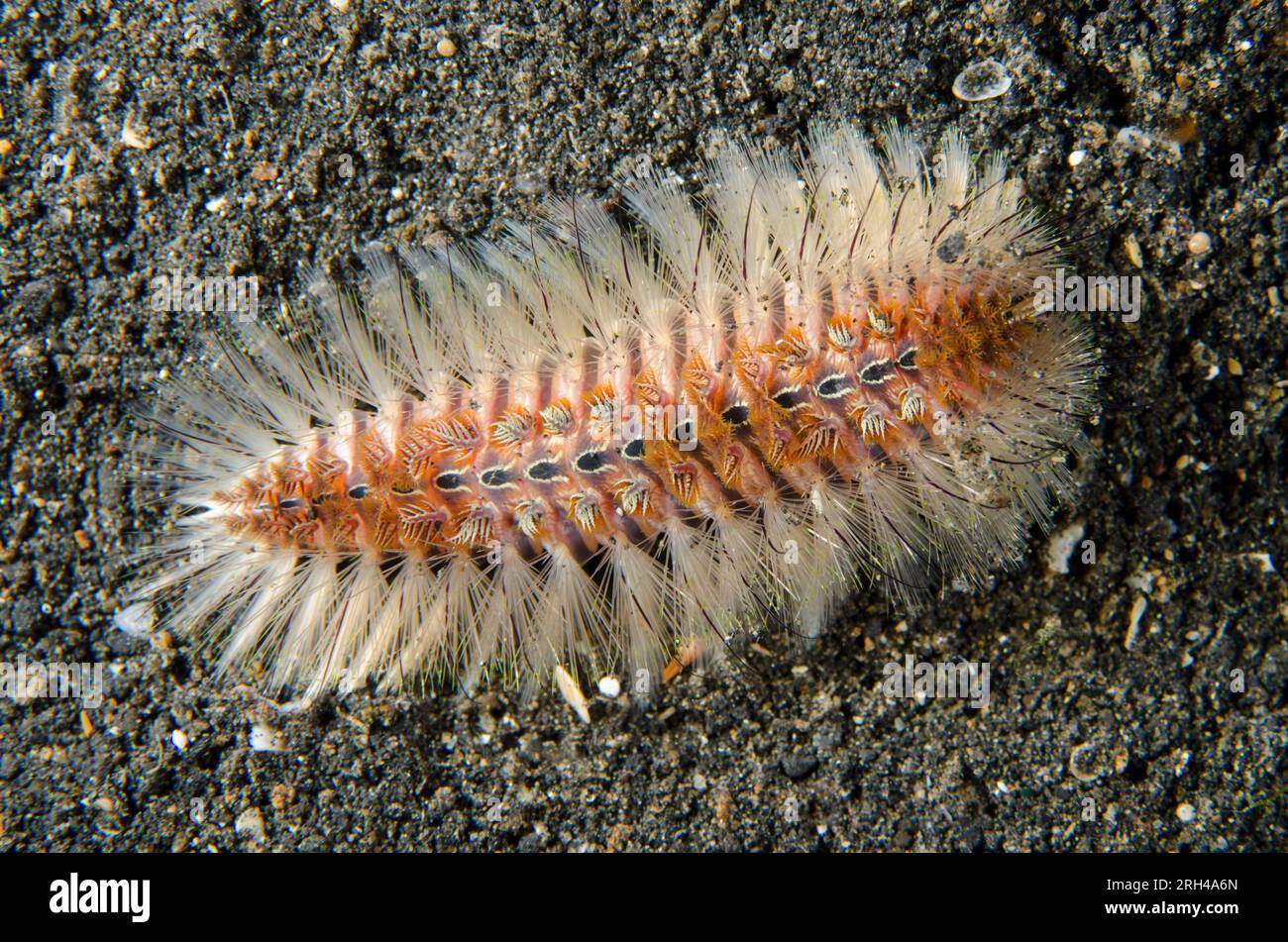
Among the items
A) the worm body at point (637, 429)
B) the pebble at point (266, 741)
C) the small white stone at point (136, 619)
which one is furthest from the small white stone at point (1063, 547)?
the small white stone at point (136, 619)

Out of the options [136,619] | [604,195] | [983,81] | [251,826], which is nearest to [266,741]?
[251,826]

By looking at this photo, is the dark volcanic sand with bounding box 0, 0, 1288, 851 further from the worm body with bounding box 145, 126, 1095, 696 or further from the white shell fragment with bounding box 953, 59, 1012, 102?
the worm body with bounding box 145, 126, 1095, 696

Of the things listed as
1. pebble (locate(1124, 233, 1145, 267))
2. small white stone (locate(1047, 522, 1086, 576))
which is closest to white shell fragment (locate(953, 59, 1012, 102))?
pebble (locate(1124, 233, 1145, 267))

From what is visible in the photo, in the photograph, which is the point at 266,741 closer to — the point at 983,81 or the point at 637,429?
the point at 637,429

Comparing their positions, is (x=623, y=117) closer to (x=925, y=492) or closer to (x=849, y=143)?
(x=849, y=143)

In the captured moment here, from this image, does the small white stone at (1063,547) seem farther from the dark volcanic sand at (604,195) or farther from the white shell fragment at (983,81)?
the white shell fragment at (983,81)

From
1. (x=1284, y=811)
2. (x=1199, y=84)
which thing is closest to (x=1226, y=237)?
(x=1199, y=84)
